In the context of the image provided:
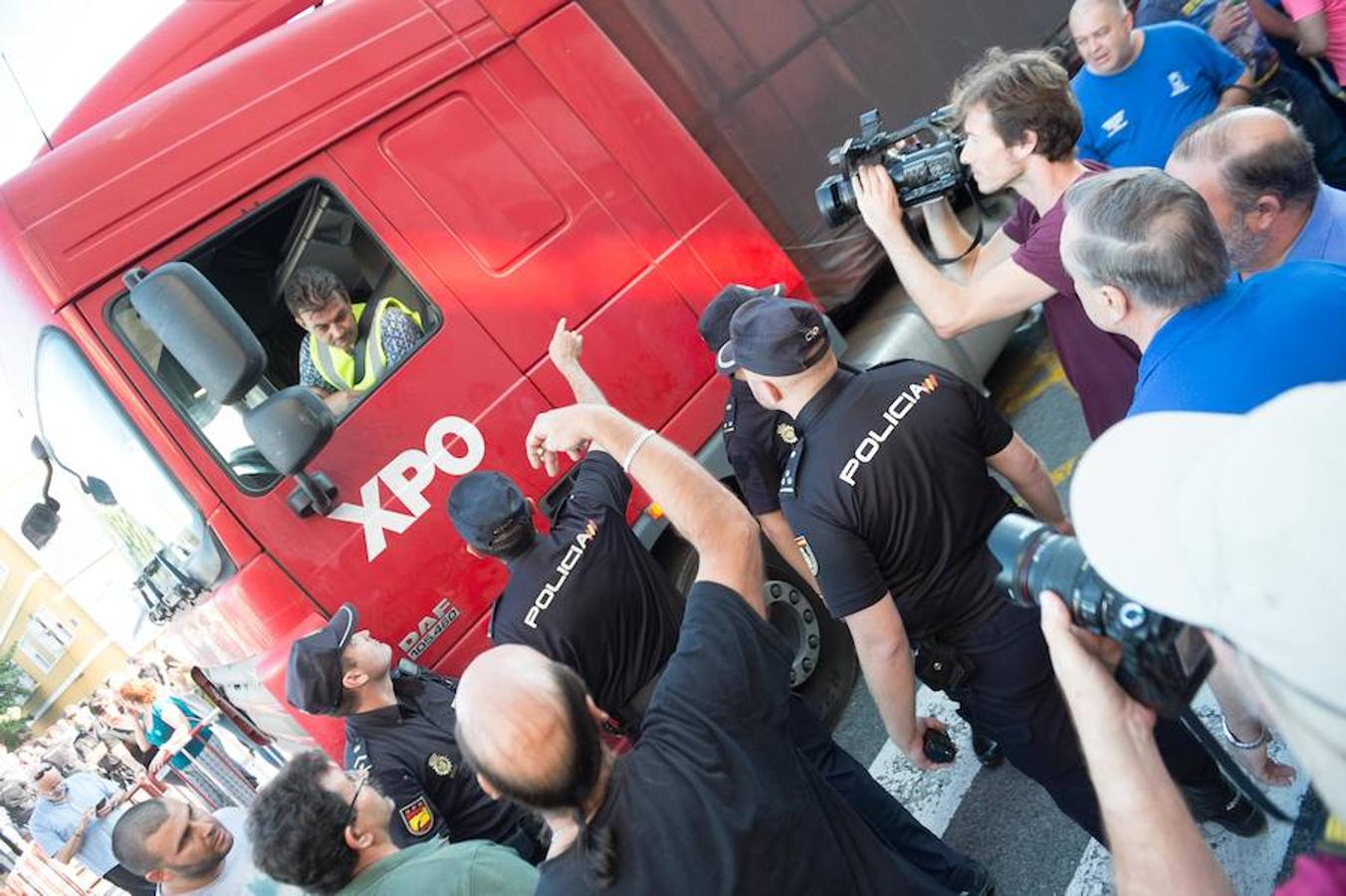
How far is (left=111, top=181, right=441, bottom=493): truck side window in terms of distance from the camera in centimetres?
298

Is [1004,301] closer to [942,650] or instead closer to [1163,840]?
[942,650]

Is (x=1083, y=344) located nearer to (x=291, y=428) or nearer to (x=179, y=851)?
(x=291, y=428)

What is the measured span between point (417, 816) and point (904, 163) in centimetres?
229

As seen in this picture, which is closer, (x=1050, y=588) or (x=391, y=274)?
(x=1050, y=588)

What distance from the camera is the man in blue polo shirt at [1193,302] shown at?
1857 millimetres

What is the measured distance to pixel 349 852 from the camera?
2133 mm

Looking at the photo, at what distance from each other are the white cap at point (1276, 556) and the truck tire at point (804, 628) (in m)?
2.50

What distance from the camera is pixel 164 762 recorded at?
7500mm

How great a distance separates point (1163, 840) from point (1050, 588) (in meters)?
0.33

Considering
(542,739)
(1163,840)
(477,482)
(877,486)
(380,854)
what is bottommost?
(1163,840)

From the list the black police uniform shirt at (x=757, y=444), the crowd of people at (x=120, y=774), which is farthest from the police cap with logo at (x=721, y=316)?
the crowd of people at (x=120, y=774)

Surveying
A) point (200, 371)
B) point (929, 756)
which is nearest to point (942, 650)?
point (929, 756)

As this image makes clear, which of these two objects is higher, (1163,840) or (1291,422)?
(1291,422)

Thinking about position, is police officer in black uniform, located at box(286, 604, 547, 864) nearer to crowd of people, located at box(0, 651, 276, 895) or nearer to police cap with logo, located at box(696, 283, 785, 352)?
police cap with logo, located at box(696, 283, 785, 352)
